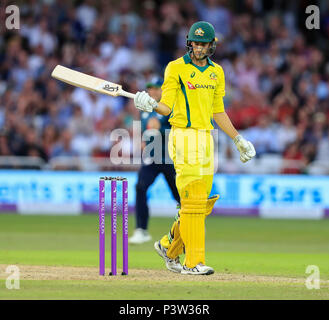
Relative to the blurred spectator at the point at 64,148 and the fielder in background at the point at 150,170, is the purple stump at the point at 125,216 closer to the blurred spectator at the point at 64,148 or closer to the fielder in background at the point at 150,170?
the fielder in background at the point at 150,170

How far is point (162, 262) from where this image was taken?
9.40 meters

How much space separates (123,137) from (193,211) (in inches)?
325

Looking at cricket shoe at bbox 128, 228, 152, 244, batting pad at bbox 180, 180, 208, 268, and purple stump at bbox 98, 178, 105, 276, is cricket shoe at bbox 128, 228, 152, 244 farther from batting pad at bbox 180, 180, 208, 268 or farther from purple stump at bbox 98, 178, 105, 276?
batting pad at bbox 180, 180, 208, 268

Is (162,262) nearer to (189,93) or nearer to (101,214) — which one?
(101,214)

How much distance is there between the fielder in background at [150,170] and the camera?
10797mm

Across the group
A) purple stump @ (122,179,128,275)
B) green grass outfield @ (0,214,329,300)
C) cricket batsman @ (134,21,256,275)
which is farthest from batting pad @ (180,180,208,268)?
purple stump @ (122,179,128,275)

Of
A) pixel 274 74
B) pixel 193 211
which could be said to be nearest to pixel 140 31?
pixel 274 74

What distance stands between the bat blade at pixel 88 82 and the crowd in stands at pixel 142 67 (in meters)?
7.85

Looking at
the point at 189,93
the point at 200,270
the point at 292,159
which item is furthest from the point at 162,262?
the point at 292,159

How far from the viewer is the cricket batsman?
25.7ft

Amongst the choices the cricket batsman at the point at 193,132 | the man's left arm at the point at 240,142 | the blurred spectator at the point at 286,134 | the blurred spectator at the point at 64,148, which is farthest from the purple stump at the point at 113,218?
the blurred spectator at the point at 286,134

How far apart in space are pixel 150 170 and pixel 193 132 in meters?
3.14

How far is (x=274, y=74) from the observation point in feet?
57.5
